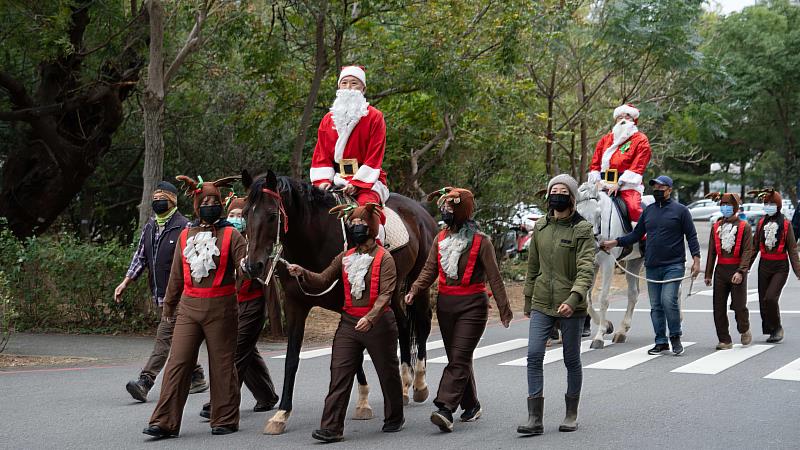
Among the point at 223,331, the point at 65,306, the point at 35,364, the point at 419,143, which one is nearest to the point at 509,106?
the point at 419,143

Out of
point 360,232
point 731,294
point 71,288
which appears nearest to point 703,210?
point 731,294

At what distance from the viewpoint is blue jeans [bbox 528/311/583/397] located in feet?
26.1

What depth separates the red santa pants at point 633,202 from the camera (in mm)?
13773

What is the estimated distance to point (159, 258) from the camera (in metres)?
9.74

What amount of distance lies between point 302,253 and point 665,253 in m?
5.55

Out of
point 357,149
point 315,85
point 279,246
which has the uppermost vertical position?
point 315,85

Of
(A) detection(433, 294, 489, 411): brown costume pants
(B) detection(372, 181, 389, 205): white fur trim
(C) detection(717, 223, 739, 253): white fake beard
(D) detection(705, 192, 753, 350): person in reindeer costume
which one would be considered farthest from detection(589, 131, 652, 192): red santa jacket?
(A) detection(433, 294, 489, 411): brown costume pants

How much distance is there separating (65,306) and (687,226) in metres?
9.01

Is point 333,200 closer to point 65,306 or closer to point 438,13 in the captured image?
point 65,306

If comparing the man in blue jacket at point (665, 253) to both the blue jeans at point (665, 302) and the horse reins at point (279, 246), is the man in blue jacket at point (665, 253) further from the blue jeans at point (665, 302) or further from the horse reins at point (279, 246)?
the horse reins at point (279, 246)

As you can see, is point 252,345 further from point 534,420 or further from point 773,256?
point 773,256

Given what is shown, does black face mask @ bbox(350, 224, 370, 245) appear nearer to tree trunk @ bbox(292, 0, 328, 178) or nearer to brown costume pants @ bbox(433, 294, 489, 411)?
brown costume pants @ bbox(433, 294, 489, 411)

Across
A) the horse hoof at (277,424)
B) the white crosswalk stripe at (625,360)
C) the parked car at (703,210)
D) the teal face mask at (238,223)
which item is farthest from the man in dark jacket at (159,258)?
the parked car at (703,210)

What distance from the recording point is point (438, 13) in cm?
1681
